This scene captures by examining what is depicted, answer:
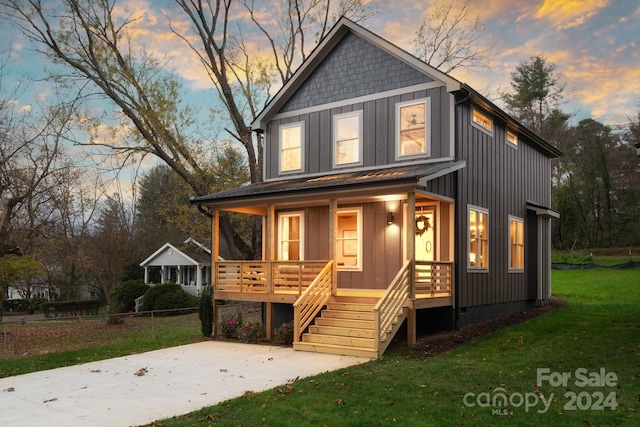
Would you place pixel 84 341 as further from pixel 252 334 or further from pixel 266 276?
pixel 266 276

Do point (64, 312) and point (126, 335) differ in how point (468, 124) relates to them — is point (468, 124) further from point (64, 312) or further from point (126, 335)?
point (64, 312)

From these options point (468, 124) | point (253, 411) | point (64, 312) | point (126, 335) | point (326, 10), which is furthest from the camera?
point (64, 312)

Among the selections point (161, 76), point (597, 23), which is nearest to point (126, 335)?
point (161, 76)

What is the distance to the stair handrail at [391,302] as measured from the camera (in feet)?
34.9

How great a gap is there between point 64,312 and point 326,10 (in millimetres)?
21861

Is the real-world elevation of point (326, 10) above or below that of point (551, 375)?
above

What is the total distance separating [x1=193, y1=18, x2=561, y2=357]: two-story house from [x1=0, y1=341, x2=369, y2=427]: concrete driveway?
1.43 metres

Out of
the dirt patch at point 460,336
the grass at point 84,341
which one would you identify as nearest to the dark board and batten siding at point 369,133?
the dirt patch at point 460,336

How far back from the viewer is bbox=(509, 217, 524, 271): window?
17.0 meters

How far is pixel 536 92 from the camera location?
44000mm

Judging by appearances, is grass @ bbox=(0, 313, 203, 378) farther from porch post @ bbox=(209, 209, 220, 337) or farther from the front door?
the front door

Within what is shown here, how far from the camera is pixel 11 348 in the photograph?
16781 mm

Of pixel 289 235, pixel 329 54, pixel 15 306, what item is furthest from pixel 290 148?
pixel 15 306

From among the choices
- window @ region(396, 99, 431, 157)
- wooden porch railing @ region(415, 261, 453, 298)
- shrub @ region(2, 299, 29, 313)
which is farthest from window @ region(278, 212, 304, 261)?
shrub @ region(2, 299, 29, 313)
